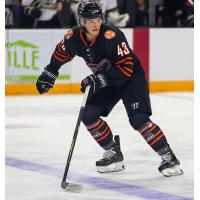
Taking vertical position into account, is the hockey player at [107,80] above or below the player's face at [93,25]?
below

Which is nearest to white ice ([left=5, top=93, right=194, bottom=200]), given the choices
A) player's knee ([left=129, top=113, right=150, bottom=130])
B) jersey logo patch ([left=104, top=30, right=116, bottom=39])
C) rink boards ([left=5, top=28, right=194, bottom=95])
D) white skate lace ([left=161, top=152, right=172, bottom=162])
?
white skate lace ([left=161, top=152, right=172, bottom=162])

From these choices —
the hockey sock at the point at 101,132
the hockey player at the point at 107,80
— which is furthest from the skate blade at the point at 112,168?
the hockey sock at the point at 101,132

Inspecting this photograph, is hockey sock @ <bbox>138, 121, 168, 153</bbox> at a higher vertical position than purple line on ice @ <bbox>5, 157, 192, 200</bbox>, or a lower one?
higher

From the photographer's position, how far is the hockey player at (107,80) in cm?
525

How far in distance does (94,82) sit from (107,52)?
0.27 metres

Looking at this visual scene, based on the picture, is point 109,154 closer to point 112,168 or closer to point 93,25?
point 112,168

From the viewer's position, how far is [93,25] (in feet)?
17.0

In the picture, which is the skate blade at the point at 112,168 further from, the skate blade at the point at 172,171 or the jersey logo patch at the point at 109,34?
the jersey logo patch at the point at 109,34

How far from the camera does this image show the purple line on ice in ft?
15.5

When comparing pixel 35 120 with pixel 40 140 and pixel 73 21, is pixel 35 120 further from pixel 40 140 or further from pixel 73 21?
pixel 73 21

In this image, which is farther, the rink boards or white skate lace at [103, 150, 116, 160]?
the rink boards

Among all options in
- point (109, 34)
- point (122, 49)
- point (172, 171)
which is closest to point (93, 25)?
point (109, 34)

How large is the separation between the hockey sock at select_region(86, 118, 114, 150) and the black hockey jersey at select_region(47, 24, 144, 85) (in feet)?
0.98

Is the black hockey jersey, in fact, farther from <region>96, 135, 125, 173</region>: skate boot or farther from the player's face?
<region>96, 135, 125, 173</region>: skate boot
